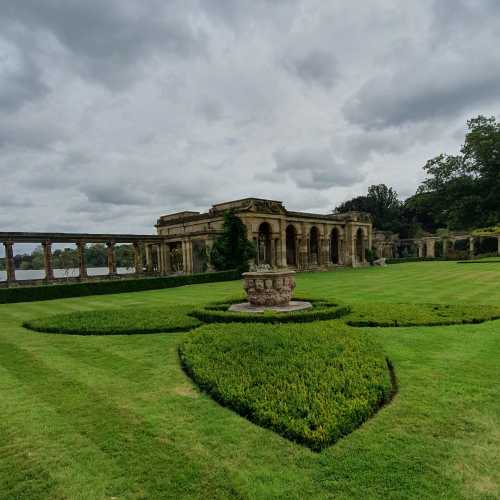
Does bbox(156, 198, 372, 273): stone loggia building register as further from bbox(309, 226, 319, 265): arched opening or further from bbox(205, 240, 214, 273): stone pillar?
bbox(205, 240, 214, 273): stone pillar

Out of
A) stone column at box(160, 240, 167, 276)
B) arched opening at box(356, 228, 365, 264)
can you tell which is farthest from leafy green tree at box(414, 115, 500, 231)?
stone column at box(160, 240, 167, 276)

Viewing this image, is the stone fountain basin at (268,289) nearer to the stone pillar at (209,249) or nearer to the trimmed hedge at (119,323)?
the trimmed hedge at (119,323)

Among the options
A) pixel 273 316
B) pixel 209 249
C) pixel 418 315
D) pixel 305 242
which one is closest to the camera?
pixel 273 316

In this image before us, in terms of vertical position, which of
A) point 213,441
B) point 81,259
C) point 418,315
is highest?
point 81,259

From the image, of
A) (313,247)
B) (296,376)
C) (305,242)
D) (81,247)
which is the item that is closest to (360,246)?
(313,247)

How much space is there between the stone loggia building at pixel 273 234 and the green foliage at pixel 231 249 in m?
2.16

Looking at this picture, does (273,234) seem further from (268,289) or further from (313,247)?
(268,289)

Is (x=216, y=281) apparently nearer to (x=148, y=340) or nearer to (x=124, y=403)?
(x=148, y=340)

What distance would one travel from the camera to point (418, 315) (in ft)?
43.9

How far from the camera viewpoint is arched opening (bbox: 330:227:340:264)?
224 feet

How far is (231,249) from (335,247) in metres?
33.4

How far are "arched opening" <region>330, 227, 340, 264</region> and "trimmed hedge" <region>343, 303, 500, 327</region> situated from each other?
52.2m

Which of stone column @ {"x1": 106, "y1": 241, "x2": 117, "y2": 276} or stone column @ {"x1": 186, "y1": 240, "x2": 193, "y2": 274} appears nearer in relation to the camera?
stone column @ {"x1": 106, "y1": 241, "x2": 117, "y2": 276}

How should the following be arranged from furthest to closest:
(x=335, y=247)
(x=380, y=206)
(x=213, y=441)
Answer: (x=380, y=206)
(x=335, y=247)
(x=213, y=441)
